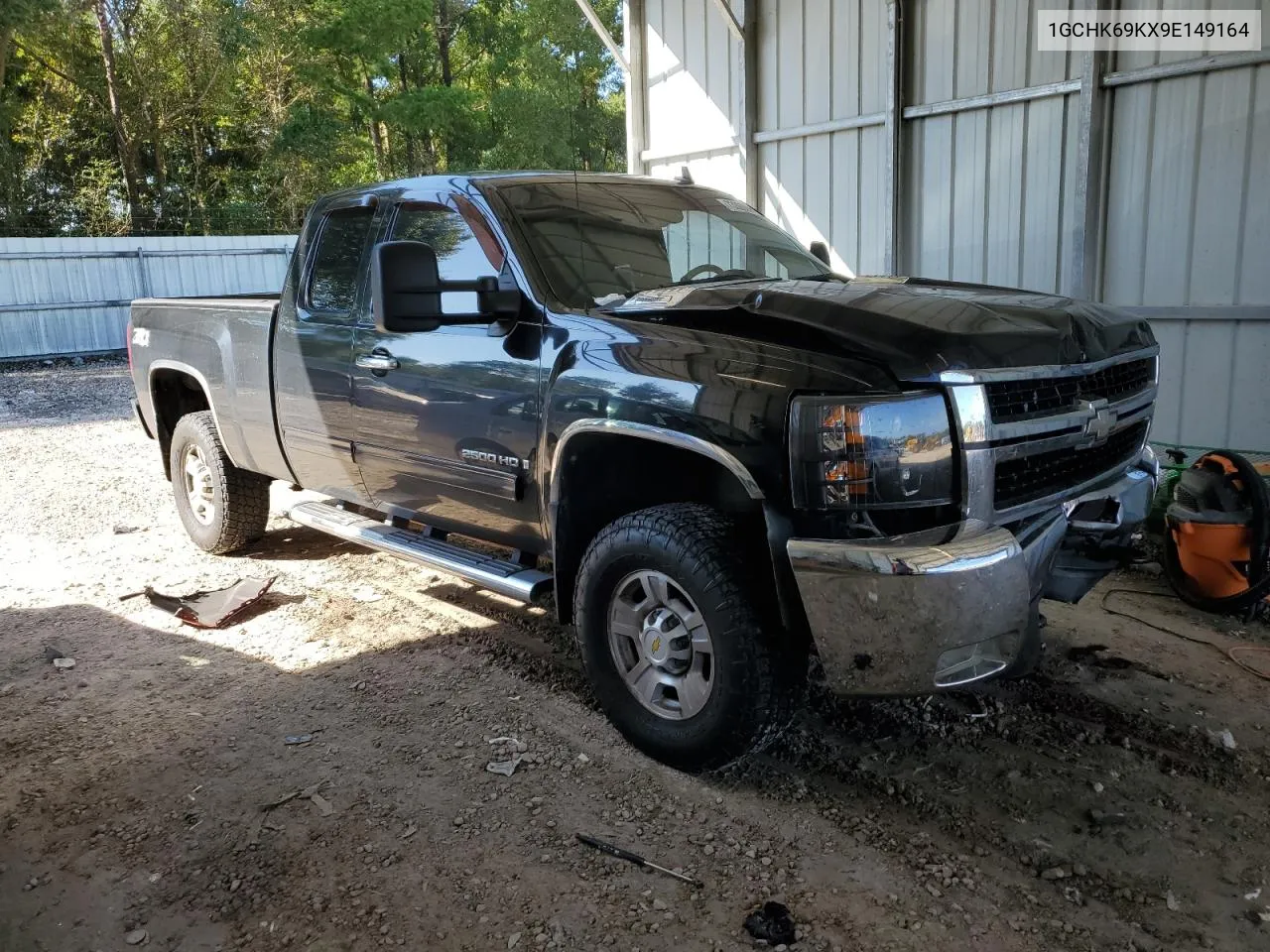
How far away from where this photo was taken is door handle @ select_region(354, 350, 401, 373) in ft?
14.3

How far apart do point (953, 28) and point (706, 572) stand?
21.9 ft

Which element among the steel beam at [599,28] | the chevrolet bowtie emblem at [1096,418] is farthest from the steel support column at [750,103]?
the chevrolet bowtie emblem at [1096,418]

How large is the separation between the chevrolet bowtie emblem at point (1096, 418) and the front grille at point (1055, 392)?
0.10 feet

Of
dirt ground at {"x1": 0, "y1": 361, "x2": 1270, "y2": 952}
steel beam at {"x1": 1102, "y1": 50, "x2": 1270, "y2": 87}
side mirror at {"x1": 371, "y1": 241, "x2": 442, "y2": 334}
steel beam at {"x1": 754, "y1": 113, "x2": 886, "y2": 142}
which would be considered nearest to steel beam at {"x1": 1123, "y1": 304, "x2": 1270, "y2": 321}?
steel beam at {"x1": 1102, "y1": 50, "x2": 1270, "y2": 87}

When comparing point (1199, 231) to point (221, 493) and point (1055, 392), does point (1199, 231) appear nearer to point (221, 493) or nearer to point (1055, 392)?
point (1055, 392)

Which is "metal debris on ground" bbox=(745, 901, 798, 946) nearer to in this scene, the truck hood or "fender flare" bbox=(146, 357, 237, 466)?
the truck hood

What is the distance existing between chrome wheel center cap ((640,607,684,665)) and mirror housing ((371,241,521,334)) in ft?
4.17

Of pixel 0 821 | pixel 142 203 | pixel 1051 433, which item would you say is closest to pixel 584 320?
pixel 1051 433

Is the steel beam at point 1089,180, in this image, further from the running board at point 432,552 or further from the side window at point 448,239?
the running board at point 432,552

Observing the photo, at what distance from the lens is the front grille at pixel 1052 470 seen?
294 cm

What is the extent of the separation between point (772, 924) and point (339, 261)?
3.60 meters

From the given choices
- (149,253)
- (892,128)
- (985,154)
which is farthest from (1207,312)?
(149,253)

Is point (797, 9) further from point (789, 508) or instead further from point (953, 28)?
point (789, 508)

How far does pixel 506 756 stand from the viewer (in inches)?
142
